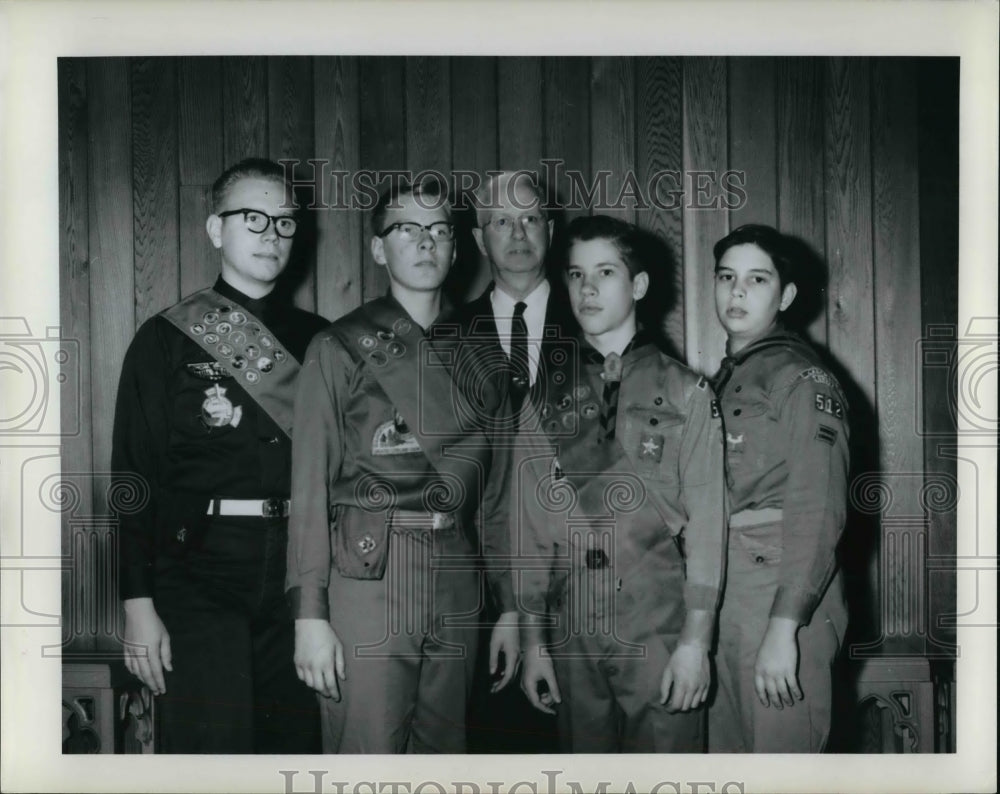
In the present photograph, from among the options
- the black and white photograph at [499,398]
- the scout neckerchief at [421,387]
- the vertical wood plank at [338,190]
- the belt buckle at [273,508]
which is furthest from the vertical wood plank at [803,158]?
the belt buckle at [273,508]

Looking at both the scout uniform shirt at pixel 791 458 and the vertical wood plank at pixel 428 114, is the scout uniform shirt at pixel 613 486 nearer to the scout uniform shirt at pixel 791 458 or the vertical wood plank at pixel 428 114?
the scout uniform shirt at pixel 791 458

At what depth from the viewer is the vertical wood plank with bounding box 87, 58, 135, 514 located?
200 centimetres

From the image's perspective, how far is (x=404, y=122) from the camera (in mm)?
2010

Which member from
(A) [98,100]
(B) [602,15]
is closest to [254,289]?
(A) [98,100]

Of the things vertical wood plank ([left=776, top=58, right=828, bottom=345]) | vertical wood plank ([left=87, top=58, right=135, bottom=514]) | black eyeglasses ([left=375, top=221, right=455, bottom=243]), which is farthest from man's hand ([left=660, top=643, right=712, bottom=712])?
vertical wood plank ([left=87, top=58, right=135, bottom=514])

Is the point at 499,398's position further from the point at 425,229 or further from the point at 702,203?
the point at 702,203

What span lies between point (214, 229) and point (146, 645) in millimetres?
750

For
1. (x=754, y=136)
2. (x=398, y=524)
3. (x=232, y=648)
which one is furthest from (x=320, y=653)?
(x=754, y=136)

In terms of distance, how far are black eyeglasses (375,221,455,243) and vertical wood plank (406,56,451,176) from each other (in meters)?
0.10

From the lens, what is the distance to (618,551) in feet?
6.46

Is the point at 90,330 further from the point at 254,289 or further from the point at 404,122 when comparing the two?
the point at 404,122

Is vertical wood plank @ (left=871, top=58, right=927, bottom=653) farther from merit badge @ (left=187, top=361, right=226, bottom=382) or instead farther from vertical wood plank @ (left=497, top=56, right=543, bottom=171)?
merit badge @ (left=187, top=361, right=226, bottom=382)

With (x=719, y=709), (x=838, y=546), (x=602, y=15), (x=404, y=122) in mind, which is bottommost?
(x=719, y=709)

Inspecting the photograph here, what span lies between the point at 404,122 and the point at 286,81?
0.73 ft
